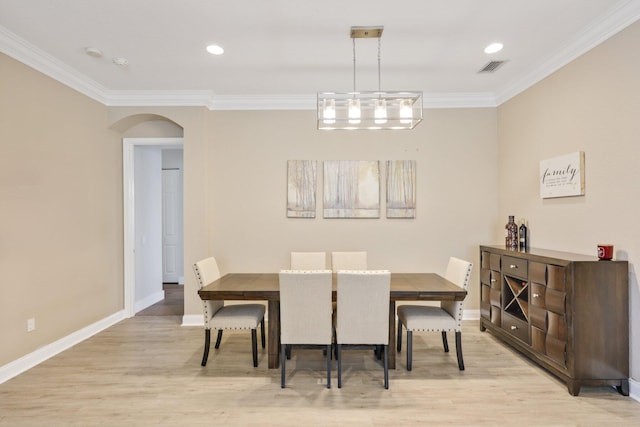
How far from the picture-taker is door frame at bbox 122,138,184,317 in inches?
173

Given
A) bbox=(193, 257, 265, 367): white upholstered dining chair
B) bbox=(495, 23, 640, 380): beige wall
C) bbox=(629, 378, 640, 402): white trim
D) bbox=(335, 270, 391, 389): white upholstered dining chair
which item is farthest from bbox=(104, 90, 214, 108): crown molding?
bbox=(629, 378, 640, 402): white trim

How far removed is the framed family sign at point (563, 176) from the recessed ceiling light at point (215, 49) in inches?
131

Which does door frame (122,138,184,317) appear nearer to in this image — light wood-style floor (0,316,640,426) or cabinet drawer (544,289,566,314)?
light wood-style floor (0,316,640,426)

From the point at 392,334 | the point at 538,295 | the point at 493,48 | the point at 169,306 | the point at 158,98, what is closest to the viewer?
the point at 538,295

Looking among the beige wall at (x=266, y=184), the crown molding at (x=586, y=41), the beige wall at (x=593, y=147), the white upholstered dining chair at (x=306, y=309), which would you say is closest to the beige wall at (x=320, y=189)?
the beige wall at (x=266, y=184)

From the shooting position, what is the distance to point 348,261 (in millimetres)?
3629

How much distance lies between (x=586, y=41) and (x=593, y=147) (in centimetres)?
90

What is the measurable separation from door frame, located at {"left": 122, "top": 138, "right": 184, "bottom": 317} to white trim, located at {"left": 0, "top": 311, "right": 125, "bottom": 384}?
0.32m

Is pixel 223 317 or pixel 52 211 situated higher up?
pixel 52 211

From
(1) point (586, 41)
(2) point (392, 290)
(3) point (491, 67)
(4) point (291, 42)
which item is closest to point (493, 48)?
(3) point (491, 67)

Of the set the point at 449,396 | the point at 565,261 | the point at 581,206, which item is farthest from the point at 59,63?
the point at 581,206

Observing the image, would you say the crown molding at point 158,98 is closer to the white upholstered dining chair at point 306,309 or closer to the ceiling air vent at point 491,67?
the white upholstered dining chair at point 306,309

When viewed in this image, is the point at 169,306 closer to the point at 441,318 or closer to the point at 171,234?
the point at 171,234

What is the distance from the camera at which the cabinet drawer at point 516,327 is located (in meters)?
Result: 3.00
